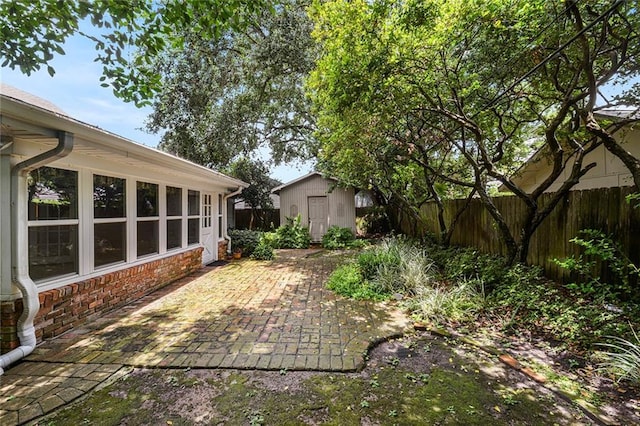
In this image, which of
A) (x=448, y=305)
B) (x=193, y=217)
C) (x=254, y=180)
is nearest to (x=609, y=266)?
(x=448, y=305)

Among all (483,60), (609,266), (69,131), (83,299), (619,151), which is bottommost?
(83,299)

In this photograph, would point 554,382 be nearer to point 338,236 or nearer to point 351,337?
point 351,337

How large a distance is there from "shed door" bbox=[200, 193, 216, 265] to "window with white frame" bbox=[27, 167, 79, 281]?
13.8ft

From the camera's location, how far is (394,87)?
518cm

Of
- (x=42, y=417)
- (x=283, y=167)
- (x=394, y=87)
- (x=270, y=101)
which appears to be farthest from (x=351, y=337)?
(x=283, y=167)

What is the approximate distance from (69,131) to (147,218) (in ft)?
9.38

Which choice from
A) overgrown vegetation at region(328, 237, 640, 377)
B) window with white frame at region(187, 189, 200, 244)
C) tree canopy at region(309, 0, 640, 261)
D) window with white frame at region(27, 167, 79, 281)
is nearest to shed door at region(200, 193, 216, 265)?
window with white frame at region(187, 189, 200, 244)

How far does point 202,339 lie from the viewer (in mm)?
3730

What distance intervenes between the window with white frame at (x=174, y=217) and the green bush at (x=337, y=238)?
266 inches

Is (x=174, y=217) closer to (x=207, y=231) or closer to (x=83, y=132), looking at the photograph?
(x=207, y=231)

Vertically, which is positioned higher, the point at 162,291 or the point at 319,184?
the point at 319,184

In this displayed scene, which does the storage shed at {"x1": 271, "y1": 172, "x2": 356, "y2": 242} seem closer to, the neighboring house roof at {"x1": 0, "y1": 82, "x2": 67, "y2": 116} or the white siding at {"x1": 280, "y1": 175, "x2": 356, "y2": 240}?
the white siding at {"x1": 280, "y1": 175, "x2": 356, "y2": 240}

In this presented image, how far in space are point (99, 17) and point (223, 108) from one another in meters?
8.90

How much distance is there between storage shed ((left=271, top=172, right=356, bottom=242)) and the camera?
1423cm
